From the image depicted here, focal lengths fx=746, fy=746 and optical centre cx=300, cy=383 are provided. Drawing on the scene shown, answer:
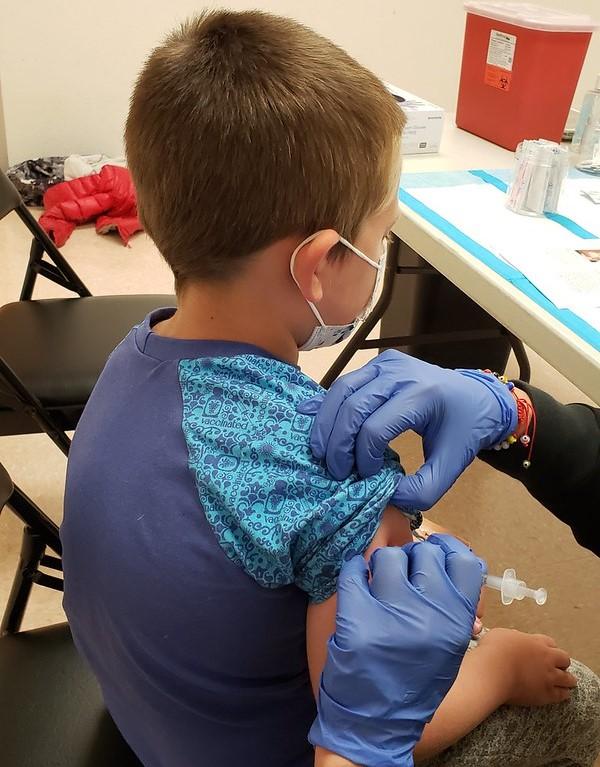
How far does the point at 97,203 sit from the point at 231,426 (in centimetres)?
254

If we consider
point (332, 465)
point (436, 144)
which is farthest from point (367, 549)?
point (436, 144)

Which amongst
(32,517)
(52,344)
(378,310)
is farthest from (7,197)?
(378,310)

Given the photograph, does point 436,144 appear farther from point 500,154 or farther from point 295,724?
point 295,724

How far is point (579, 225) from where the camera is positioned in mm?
1257

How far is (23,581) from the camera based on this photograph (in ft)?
3.30

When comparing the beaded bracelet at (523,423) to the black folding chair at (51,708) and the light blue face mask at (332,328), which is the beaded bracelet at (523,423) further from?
the black folding chair at (51,708)

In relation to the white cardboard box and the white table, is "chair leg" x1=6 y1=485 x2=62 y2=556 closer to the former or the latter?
the white table

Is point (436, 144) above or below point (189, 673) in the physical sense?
above

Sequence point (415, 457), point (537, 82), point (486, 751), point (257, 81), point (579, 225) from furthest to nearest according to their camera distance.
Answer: point (415, 457) < point (537, 82) < point (579, 225) < point (486, 751) < point (257, 81)

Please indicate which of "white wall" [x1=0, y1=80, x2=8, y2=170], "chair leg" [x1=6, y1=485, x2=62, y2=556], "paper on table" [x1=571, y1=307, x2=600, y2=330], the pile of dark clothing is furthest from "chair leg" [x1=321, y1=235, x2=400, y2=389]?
"white wall" [x1=0, y1=80, x2=8, y2=170]

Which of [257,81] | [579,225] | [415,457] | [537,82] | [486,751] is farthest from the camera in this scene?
[415,457]

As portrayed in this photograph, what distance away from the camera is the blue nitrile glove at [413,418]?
0.65 meters

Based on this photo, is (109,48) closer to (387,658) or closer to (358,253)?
(358,253)

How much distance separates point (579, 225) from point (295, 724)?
93 cm
